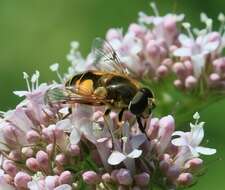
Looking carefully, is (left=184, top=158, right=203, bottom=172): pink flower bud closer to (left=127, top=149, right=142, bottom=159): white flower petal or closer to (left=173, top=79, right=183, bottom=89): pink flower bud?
(left=127, top=149, right=142, bottom=159): white flower petal

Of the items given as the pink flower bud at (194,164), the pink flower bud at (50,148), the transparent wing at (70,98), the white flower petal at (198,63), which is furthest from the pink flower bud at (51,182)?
the white flower petal at (198,63)

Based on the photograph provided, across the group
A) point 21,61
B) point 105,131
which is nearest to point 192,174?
point 105,131

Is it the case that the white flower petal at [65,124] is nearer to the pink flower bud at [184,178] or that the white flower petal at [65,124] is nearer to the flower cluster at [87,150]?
the flower cluster at [87,150]

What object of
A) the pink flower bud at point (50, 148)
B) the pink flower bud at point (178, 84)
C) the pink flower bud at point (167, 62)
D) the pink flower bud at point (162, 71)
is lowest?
the pink flower bud at point (50, 148)

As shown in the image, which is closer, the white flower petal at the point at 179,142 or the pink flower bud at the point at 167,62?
the white flower petal at the point at 179,142

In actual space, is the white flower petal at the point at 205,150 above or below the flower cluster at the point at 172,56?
below

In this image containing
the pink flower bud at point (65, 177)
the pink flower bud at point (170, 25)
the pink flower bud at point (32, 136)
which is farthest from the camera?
the pink flower bud at point (170, 25)
